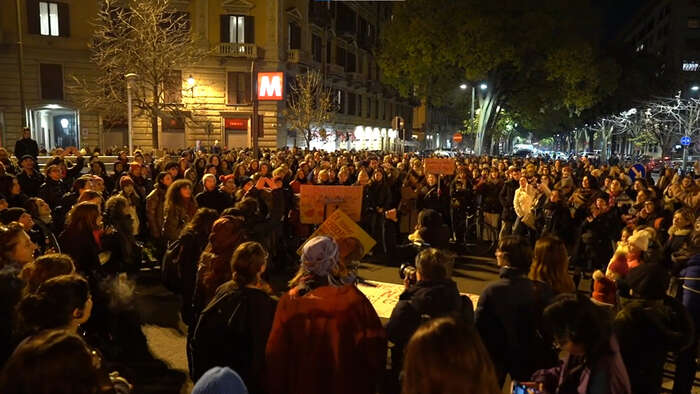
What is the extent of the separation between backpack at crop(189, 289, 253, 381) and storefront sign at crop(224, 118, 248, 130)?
36140mm

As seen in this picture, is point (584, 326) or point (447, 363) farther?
point (584, 326)

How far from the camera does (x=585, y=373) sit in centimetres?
301

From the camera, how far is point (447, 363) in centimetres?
217

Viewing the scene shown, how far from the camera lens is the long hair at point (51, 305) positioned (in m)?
3.05

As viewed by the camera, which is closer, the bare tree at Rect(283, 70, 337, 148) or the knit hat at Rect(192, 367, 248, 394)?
the knit hat at Rect(192, 367, 248, 394)

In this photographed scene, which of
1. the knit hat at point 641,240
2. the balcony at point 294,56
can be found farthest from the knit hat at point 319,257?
the balcony at point 294,56

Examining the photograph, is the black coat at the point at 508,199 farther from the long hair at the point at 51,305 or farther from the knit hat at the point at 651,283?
the long hair at the point at 51,305

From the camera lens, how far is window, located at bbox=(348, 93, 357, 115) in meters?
52.7

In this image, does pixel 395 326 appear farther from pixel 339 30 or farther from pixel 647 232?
pixel 339 30

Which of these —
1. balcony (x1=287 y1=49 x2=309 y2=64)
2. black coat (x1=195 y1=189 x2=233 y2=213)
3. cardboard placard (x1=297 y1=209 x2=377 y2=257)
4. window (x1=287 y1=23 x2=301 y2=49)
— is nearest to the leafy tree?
balcony (x1=287 y1=49 x2=309 y2=64)

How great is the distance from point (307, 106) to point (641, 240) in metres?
32.2

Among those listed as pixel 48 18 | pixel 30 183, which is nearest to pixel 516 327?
pixel 30 183

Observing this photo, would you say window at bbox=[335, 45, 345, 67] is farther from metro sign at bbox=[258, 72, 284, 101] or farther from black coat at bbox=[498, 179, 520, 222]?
black coat at bbox=[498, 179, 520, 222]

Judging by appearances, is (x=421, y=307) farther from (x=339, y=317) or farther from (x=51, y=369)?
(x=51, y=369)
